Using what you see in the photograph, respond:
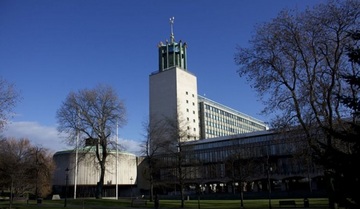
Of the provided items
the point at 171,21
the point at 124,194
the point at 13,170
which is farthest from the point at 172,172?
Result: the point at 171,21

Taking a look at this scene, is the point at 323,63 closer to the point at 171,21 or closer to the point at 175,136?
the point at 175,136

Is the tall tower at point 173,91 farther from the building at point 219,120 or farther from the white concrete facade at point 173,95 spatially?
the building at point 219,120

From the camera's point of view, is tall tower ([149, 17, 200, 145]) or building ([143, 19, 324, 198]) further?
tall tower ([149, 17, 200, 145])

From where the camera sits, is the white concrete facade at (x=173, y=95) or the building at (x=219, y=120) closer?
the white concrete facade at (x=173, y=95)

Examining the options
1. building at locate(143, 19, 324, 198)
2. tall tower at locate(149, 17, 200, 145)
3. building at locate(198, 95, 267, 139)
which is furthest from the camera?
building at locate(198, 95, 267, 139)

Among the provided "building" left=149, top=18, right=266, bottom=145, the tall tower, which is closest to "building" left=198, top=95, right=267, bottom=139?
"building" left=149, top=18, right=266, bottom=145

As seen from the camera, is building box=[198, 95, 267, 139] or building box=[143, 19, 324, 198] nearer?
building box=[143, 19, 324, 198]

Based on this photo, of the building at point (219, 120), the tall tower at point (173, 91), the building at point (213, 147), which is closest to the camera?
the building at point (213, 147)

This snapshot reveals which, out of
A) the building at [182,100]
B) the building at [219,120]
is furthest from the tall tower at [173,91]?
the building at [219,120]

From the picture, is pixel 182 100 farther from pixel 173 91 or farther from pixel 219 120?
pixel 219 120

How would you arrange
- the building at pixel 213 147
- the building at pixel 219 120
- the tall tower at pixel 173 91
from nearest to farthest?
1. the building at pixel 213 147
2. the tall tower at pixel 173 91
3. the building at pixel 219 120

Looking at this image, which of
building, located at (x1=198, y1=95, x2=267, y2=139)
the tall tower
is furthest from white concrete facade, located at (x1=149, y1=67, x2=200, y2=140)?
building, located at (x1=198, y1=95, x2=267, y2=139)

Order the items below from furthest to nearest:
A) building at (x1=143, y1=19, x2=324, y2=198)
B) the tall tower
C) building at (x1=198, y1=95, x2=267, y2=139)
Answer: building at (x1=198, y1=95, x2=267, y2=139), the tall tower, building at (x1=143, y1=19, x2=324, y2=198)

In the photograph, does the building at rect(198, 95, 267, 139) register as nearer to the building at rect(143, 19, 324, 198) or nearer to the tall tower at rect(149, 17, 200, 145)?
the building at rect(143, 19, 324, 198)
